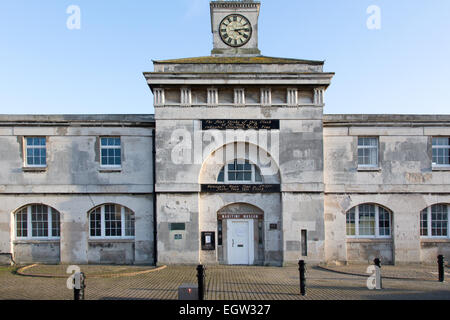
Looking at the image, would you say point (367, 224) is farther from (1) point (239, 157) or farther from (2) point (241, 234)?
(1) point (239, 157)

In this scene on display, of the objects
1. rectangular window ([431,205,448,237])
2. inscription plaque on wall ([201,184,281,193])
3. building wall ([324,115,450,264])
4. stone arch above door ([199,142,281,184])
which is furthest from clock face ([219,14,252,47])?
rectangular window ([431,205,448,237])

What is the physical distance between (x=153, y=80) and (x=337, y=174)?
9.45 m

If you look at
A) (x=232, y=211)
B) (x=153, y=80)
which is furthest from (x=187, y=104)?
(x=232, y=211)

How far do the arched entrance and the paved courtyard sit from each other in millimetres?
1015

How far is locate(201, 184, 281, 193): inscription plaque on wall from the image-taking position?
16.9m

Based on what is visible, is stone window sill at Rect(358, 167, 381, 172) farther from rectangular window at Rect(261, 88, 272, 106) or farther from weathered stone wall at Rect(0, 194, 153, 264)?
weathered stone wall at Rect(0, 194, 153, 264)

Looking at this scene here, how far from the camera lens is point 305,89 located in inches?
670

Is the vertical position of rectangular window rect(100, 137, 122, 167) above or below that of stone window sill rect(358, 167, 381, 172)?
above

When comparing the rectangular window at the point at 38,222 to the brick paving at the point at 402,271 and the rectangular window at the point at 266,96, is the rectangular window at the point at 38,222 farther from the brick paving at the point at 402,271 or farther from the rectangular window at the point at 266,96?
the brick paving at the point at 402,271

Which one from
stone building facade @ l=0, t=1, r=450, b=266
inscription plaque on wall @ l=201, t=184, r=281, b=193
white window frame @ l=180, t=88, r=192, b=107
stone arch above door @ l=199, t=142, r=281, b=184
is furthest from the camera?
stone arch above door @ l=199, t=142, r=281, b=184

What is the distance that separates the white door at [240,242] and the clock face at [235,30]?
9195 mm

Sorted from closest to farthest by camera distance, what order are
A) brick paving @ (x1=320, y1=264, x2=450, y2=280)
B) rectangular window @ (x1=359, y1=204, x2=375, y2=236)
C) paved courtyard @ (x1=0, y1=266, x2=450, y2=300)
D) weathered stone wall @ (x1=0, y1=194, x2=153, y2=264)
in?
paved courtyard @ (x1=0, y1=266, x2=450, y2=300) → brick paving @ (x1=320, y1=264, x2=450, y2=280) → weathered stone wall @ (x1=0, y1=194, x2=153, y2=264) → rectangular window @ (x1=359, y1=204, x2=375, y2=236)

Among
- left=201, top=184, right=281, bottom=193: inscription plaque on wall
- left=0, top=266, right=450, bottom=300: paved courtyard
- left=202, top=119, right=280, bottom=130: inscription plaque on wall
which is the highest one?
left=202, top=119, right=280, bottom=130: inscription plaque on wall

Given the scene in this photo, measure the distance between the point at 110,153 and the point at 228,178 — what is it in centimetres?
571
